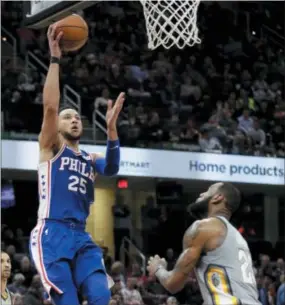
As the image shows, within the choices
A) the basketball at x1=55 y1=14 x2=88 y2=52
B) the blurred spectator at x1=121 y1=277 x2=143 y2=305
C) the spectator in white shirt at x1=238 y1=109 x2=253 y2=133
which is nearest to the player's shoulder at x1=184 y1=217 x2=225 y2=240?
the basketball at x1=55 y1=14 x2=88 y2=52

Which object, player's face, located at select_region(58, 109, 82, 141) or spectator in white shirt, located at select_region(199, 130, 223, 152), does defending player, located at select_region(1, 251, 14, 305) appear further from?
spectator in white shirt, located at select_region(199, 130, 223, 152)

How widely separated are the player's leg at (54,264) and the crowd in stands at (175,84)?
12428mm

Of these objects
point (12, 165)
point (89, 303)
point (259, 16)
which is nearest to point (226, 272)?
point (89, 303)

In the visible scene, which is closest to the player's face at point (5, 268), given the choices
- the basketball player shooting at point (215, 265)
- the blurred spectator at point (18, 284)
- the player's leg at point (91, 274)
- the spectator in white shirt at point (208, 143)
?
the player's leg at point (91, 274)

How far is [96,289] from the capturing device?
8.73 metres

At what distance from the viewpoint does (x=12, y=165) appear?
21.4 meters

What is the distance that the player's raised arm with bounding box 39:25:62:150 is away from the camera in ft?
28.9

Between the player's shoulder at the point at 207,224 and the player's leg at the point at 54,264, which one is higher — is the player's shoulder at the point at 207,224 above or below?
above

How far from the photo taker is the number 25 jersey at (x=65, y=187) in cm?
898

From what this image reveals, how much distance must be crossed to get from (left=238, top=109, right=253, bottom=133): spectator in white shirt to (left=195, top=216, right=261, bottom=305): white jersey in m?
16.2

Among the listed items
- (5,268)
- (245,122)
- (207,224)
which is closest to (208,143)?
(245,122)

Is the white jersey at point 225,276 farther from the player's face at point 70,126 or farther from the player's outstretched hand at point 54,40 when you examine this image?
the player's outstretched hand at point 54,40

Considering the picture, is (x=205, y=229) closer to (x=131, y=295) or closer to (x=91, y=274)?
(x=91, y=274)

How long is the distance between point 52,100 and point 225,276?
197 centimetres
